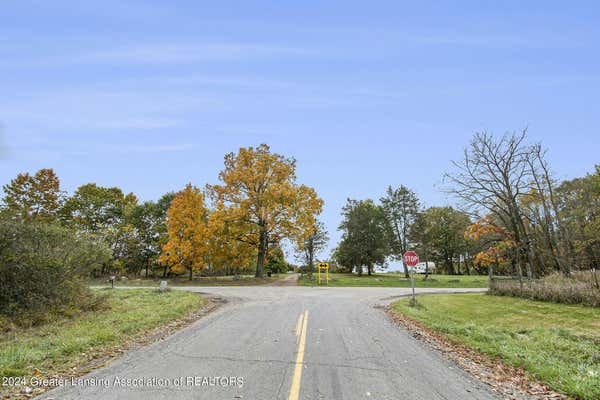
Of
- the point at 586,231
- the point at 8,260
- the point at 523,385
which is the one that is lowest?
the point at 523,385

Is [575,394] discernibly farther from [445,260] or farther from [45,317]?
[445,260]

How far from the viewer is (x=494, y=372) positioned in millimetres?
6434

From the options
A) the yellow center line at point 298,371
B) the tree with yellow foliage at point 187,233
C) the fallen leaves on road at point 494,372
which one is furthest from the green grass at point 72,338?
the tree with yellow foliage at point 187,233

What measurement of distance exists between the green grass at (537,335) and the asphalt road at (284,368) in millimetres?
1477

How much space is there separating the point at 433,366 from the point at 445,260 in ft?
228

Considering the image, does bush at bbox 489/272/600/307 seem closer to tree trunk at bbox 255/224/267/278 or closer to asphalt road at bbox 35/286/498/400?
asphalt road at bbox 35/286/498/400

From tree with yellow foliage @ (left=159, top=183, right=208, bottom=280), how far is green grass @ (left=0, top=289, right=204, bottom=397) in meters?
19.5

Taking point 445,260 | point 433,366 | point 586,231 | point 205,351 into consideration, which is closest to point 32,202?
point 205,351

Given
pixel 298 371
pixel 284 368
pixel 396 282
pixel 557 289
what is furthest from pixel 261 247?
pixel 298 371

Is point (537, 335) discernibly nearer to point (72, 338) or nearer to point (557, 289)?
point (557, 289)

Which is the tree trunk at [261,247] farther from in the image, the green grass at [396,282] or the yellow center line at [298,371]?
the yellow center line at [298,371]

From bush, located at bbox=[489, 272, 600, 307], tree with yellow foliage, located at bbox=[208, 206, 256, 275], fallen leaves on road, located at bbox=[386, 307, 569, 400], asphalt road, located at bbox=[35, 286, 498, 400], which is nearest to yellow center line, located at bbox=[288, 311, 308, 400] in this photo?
asphalt road, located at bbox=[35, 286, 498, 400]

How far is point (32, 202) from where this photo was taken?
40.1m

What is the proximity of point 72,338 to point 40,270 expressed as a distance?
3.42 m
